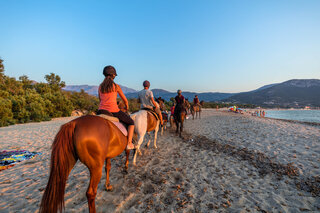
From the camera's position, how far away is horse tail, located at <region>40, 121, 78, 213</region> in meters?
1.97

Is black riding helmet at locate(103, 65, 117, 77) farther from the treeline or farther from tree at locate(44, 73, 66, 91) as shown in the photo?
tree at locate(44, 73, 66, 91)

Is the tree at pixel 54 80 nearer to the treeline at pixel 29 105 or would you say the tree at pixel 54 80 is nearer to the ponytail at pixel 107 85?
the treeline at pixel 29 105

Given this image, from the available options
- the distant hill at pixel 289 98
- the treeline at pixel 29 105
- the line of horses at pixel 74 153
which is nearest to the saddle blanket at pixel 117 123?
the line of horses at pixel 74 153

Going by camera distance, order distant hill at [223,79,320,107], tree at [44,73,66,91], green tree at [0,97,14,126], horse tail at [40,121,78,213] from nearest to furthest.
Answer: horse tail at [40,121,78,213], green tree at [0,97,14,126], tree at [44,73,66,91], distant hill at [223,79,320,107]

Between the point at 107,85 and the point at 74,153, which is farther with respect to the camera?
the point at 107,85

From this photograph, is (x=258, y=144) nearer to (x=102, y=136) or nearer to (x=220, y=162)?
(x=220, y=162)

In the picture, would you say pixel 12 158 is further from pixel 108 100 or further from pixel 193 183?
pixel 193 183

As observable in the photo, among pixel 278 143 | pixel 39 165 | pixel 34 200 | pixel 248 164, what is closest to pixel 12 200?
pixel 34 200

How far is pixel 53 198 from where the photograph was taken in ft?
6.49

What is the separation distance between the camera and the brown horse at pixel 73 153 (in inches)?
78.1

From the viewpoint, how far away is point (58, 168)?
2.02 metres

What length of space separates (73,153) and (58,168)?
26 centimetres

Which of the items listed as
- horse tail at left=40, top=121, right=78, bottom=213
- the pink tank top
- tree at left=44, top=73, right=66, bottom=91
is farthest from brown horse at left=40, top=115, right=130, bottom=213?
tree at left=44, top=73, right=66, bottom=91

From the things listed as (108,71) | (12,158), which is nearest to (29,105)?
(12,158)
